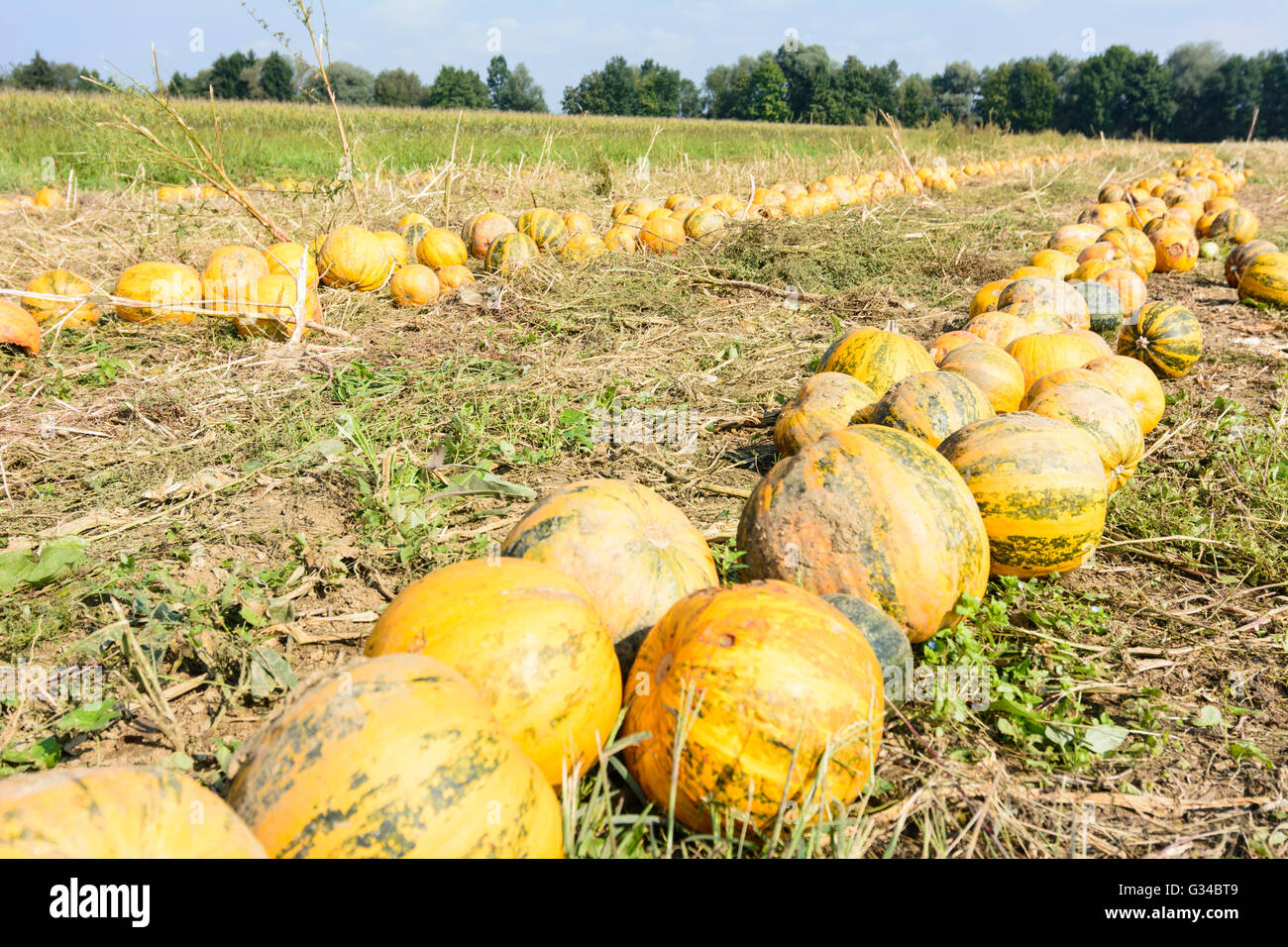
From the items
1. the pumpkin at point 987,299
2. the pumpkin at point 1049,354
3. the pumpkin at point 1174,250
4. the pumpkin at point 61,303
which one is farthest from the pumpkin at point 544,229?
the pumpkin at point 1174,250

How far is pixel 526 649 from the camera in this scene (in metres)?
1.97

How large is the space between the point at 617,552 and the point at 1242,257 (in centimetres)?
922

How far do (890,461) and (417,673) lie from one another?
188 centimetres

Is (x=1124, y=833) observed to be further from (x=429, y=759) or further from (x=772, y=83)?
(x=772, y=83)

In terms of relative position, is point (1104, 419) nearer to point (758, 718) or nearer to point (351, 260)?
point (758, 718)

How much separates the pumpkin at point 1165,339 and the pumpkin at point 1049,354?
4.12 feet

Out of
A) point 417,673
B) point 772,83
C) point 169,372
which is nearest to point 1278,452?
point 417,673

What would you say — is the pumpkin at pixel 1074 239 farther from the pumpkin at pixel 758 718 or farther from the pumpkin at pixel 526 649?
the pumpkin at pixel 526 649

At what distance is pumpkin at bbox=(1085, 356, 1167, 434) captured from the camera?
432 centimetres

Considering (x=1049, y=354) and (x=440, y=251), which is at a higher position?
(x=440, y=251)

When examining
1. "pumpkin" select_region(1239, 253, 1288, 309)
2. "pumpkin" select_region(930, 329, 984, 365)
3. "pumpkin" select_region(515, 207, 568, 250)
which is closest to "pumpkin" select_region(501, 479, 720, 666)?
"pumpkin" select_region(930, 329, 984, 365)

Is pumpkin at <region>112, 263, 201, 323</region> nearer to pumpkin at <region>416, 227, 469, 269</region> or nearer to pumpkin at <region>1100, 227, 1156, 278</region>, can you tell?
pumpkin at <region>416, 227, 469, 269</region>

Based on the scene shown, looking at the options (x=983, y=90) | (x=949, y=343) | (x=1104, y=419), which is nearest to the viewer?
(x=1104, y=419)

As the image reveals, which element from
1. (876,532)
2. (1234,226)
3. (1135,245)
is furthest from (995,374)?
(1234,226)
